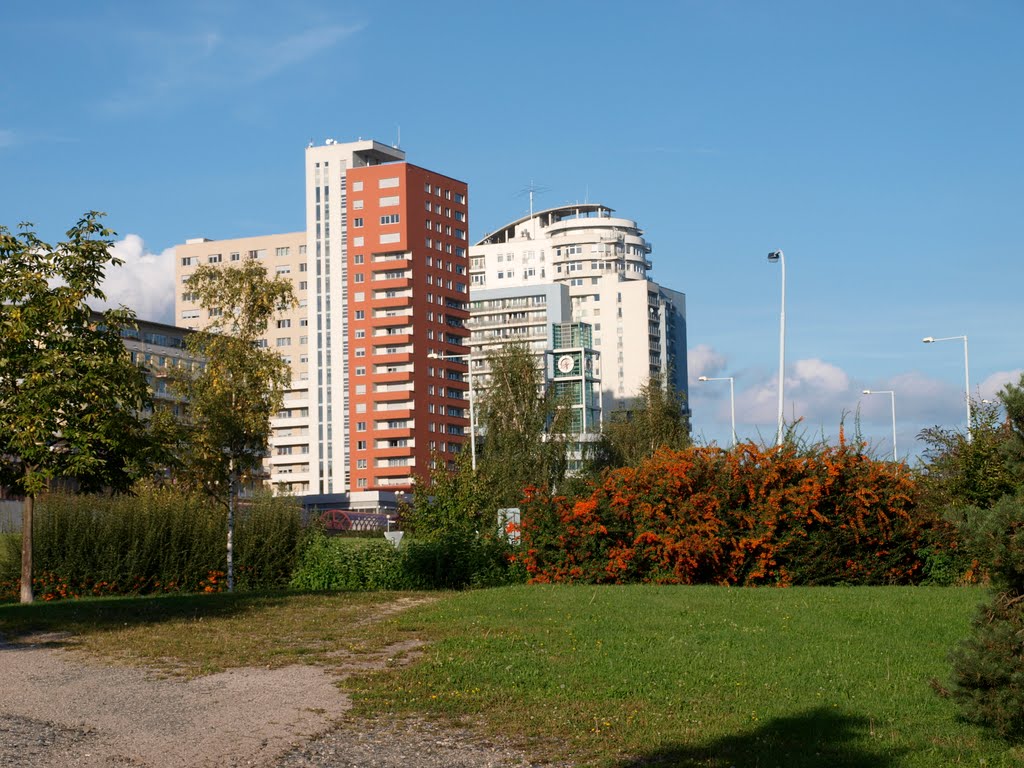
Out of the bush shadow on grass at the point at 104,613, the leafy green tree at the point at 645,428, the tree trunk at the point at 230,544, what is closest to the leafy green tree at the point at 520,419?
the leafy green tree at the point at 645,428

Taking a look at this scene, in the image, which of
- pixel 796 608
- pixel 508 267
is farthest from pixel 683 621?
pixel 508 267

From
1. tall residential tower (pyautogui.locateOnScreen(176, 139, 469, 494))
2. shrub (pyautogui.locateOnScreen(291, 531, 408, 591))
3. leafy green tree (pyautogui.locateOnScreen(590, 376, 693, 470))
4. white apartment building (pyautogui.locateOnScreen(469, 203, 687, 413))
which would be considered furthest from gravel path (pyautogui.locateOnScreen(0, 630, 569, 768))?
white apartment building (pyautogui.locateOnScreen(469, 203, 687, 413))

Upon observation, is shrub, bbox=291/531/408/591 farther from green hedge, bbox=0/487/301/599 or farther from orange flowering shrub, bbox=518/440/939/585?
orange flowering shrub, bbox=518/440/939/585

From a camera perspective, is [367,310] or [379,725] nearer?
[379,725]

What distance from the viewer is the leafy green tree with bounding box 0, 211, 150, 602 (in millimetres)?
19859

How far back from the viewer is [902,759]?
29.4 feet

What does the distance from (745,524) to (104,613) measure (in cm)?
1274

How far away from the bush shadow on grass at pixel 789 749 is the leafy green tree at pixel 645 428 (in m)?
50.7

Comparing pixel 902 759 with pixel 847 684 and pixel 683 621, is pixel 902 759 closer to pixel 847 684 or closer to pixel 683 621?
pixel 847 684

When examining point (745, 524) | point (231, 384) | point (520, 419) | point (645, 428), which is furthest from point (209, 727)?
point (520, 419)

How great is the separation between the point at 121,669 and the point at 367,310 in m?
125

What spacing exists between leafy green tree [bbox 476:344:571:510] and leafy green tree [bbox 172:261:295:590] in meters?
30.1

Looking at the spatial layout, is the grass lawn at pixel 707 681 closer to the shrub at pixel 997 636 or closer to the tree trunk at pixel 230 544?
the shrub at pixel 997 636

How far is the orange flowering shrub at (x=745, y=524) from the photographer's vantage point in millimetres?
25328
